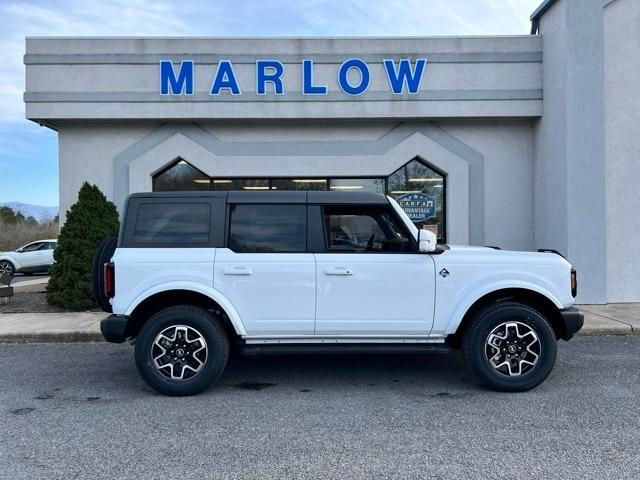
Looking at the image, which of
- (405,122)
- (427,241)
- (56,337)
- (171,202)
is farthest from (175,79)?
(427,241)

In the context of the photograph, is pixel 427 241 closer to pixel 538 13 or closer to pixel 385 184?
pixel 385 184

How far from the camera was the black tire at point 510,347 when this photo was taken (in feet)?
16.4

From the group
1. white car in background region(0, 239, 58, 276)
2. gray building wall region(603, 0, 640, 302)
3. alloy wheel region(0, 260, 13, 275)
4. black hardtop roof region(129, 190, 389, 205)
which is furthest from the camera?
white car in background region(0, 239, 58, 276)

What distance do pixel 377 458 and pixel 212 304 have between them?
7.81ft

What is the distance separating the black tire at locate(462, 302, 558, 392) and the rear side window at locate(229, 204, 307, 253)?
6.28 ft

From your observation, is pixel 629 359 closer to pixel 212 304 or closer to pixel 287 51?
pixel 212 304

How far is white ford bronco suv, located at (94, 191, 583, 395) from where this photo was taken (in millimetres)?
5008

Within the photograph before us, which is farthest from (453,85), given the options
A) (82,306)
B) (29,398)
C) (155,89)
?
(29,398)

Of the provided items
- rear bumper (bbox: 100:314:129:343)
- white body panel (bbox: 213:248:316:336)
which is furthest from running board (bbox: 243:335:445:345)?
rear bumper (bbox: 100:314:129:343)

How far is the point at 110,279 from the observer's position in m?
5.04

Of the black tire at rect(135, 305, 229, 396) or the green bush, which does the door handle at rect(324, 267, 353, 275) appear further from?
the green bush

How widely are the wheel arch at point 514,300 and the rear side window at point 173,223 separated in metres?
2.67

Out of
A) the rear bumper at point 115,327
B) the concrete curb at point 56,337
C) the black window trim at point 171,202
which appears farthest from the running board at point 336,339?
the concrete curb at point 56,337

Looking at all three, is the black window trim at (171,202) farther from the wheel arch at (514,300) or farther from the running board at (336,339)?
the wheel arch at (514,300)
